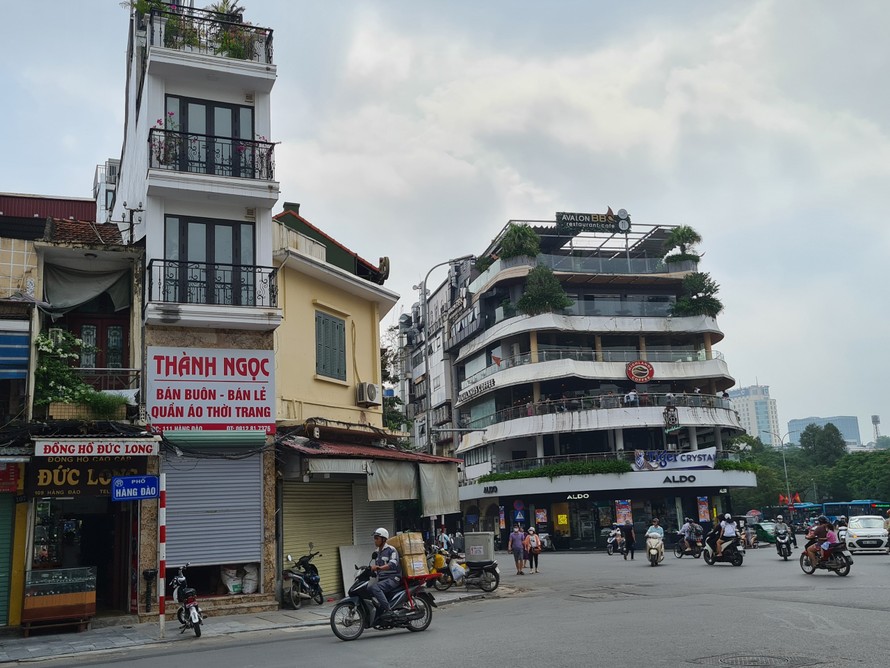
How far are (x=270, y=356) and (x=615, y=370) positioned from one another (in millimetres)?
37111

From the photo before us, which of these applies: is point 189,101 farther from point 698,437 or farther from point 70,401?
point 698,437

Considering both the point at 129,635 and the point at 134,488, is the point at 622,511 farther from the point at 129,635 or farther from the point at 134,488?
the point at 134,488

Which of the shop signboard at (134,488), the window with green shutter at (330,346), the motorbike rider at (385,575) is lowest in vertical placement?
the motorbike rider at (385,575)

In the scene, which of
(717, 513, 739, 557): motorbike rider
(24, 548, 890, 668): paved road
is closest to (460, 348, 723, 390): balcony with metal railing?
(717, 513, 739, 557): motorbike rider

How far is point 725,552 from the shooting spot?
975 inches

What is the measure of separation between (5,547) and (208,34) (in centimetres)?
1205

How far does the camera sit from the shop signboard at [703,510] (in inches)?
1935

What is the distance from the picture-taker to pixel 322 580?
1889 cm


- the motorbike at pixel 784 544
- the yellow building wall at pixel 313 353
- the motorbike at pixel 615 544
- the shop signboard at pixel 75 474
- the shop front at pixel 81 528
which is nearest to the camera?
the shop front at pixel 81 528

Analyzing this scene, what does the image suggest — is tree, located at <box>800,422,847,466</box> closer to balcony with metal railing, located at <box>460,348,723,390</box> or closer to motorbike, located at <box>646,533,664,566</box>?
balcony with metal railing, located at <box>460,348,723,390</box>

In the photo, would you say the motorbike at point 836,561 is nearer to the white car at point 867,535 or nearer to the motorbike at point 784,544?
the motorbike at point 784,544

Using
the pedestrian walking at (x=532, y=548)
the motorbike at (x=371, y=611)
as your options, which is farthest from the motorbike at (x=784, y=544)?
the motorbike at (x=371, y=611)

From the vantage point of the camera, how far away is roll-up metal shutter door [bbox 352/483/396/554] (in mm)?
20312

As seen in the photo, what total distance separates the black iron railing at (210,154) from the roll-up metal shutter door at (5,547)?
7594 millimetres
